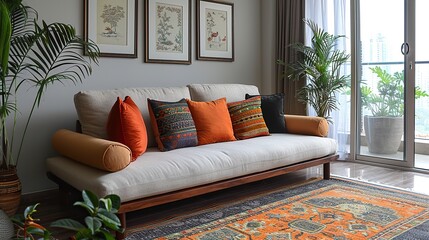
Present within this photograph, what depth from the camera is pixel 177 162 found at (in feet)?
8.20

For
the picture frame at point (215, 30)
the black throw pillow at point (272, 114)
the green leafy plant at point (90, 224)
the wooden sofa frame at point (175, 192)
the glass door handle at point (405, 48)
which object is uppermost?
the picture frame at point (215, 30)

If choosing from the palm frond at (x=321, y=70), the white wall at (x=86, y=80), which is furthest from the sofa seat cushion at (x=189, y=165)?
the palm frond at (x=321, y=70)

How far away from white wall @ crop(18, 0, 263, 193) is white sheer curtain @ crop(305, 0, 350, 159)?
90 centimetres

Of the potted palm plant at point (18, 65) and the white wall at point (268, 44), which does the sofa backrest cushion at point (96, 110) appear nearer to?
the potted palm plant at point (18, 65)

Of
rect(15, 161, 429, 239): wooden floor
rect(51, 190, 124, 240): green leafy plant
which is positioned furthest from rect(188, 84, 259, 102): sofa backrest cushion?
rect(51, 190, 124, 240): green leafy plant

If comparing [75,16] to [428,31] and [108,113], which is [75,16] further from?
[428,31]

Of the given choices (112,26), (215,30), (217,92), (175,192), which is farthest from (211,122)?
(215,30)

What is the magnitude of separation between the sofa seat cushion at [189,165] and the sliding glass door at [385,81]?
1085mm

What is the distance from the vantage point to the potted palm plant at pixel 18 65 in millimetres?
2438

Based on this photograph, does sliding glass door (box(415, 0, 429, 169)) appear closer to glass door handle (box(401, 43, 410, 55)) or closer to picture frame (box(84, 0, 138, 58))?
glass door handle (box(401, 43, 410, 55))

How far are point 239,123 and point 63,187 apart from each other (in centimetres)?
161

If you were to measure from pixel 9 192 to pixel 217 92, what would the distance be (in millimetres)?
1992

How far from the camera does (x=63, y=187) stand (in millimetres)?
2691

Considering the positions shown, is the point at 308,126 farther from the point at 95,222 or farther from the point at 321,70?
the point at 95,222
